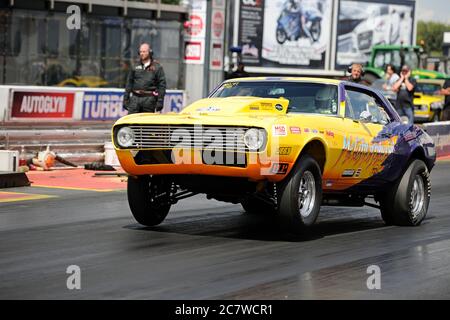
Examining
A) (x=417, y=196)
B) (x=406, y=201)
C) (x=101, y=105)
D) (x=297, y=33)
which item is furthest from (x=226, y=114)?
(x=297, y=33)

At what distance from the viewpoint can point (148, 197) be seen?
10039 mm

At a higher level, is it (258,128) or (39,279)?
(258,128)

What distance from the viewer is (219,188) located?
9547mm

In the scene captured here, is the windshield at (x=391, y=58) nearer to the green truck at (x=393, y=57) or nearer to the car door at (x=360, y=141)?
the green truck at (x=393, y=57)

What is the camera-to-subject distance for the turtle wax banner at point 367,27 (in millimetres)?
46969

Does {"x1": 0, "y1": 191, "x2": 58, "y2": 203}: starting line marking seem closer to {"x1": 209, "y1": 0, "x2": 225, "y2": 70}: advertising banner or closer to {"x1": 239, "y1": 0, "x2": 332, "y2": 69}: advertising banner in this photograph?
{"x1": 209, "y1": 0, "x2": 225, "y2": 70}: advertising banner

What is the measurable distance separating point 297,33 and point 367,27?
14.5 feet

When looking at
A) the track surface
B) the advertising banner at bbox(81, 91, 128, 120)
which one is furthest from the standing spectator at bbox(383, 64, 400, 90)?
the track surface

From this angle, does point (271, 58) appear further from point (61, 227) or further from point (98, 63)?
point (61, 227)

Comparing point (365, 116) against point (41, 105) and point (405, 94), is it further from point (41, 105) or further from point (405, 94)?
point (405, 94)

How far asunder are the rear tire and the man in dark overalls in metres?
5.67

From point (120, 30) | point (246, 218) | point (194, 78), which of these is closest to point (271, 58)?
point (194, 78)
